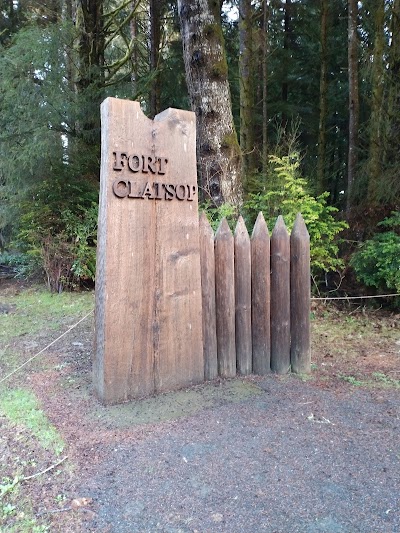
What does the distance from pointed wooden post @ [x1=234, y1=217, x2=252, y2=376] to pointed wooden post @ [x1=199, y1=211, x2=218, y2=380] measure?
0.78 ft

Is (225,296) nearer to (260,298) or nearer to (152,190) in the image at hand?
(260,298)

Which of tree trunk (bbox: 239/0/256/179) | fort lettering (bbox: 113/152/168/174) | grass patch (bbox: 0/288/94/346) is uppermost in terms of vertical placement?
tree trunk (bbox: 239/0/256/179)

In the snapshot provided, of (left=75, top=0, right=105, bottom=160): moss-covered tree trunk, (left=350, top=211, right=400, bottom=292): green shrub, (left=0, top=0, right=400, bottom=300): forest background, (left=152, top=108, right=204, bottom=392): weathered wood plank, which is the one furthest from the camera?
(left=75, top=0, right=105, bottom=160): moss-covered tree trunk

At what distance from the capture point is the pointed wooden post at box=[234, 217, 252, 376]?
3.64m

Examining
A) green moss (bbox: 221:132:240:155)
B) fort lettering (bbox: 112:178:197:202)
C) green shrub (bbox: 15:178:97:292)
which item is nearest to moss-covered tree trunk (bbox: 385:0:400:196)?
green moss (bbox: 221:132:240:155)

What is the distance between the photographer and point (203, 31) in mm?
5910

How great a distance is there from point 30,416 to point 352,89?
10857mm

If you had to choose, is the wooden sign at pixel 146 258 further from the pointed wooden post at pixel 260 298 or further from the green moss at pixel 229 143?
the green moss at pixel 229 143

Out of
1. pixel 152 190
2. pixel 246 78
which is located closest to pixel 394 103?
pixel 246 78

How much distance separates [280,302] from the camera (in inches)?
147

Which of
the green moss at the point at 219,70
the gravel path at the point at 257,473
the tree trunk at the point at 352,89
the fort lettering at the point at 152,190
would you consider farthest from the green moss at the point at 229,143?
the tree trunk at the point at 352,89

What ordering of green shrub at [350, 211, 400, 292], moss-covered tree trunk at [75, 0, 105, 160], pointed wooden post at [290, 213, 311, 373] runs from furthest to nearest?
moss-covered tree trunk at [75, 0, 105, 160] < green shrub at [350, 211, 400, 292] < pointed wooden post at [290, 213, 311, 373]

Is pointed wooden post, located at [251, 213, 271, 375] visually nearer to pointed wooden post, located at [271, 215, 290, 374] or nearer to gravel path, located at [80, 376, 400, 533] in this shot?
pointed wooden post, located at [271, 215, 290, 374]

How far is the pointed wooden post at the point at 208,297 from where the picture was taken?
139 inches
